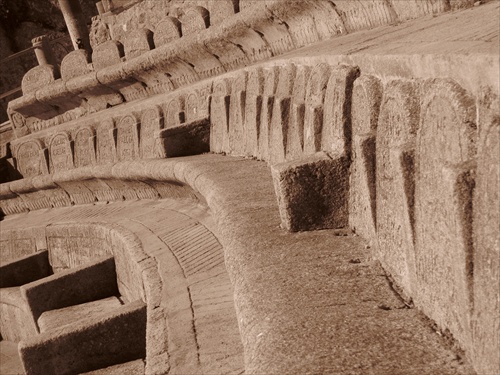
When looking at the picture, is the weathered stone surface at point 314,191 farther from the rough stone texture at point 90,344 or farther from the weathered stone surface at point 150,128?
the weathered stone surface at point 150,128

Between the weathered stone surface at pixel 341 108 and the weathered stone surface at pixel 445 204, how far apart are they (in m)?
0.76

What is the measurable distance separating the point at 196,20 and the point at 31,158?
3460mm

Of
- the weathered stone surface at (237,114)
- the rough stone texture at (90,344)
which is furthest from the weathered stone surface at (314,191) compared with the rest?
the weathered stone surface at (237,114)

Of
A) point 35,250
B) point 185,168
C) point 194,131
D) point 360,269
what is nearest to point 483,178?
point 360,269

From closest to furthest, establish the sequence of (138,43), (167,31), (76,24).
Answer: (167,31), (138,43), (76,24)

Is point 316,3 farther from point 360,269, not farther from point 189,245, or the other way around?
point 360,269

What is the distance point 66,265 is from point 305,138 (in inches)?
169

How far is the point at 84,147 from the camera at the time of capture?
808 centimetres

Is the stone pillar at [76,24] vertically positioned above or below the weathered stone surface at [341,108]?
above

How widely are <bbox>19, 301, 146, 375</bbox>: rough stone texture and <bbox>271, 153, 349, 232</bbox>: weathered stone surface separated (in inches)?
68.6

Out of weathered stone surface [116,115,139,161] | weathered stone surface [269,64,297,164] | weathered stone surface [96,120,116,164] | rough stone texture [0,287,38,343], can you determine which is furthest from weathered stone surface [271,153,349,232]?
weathered stone surface [96,120,116,164]

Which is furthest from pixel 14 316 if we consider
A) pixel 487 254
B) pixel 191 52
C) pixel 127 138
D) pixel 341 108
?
pixel 487 254

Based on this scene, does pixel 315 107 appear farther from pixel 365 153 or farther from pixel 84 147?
pixel 84 147

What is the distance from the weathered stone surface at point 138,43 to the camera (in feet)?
25.6
